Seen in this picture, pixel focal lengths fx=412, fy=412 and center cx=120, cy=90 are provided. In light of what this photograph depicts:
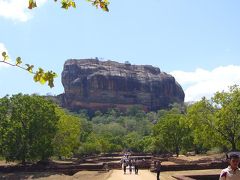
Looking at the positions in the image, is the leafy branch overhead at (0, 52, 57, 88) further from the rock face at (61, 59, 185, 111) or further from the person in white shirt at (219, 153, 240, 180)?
the rock face at (61, 59, 185, 111)

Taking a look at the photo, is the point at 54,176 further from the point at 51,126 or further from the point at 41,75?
the point at 41,75

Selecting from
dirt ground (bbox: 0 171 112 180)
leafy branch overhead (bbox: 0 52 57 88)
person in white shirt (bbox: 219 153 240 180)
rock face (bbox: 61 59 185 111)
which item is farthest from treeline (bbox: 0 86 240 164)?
rock face (bbox: 61 59 185 111)

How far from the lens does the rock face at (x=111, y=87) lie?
167375 millimetres

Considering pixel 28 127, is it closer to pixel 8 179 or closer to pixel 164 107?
pixel 8 179

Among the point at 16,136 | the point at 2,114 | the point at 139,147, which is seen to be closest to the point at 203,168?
the point at 16,136

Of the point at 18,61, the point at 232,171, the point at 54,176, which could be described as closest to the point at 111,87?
the point at 54,176

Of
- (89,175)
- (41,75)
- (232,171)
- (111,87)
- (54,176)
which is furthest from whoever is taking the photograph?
(111,87)

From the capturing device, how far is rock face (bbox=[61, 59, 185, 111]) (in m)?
167

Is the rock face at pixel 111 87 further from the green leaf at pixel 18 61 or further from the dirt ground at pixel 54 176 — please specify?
the green leaf at pixel 18 61

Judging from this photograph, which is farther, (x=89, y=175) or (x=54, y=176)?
(x=54, y=176)

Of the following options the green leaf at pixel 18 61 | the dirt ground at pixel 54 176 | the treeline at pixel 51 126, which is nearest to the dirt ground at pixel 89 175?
the dirt ground at pixel 54 176

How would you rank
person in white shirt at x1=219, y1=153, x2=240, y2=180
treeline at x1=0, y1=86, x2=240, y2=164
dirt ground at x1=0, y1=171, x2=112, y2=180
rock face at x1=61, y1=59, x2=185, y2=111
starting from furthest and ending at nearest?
1. rock face at x1=61, y1=59, x2=185, y2=111
2. treeline at x1=0, y1=86, x2=240, y2=164
3. dirt ground at x1=0, y1=171, x2=112, y2=180
4. person in white shirt at x1=219, y1=153, x2=240, y2=180

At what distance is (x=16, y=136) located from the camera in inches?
1660

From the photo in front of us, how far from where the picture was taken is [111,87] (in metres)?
168
